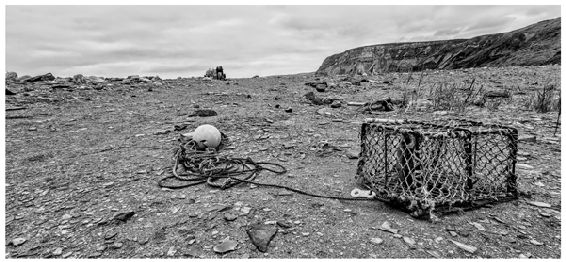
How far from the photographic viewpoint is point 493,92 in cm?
724

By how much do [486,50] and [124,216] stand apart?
51.3m

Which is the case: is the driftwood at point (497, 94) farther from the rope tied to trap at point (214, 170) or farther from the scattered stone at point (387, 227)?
the scattered stone at point (387, 227)

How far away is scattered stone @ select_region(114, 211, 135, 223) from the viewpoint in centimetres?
223

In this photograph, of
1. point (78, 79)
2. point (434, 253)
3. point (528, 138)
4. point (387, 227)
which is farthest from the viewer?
point (78, 79)

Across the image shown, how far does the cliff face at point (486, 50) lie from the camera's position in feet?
101

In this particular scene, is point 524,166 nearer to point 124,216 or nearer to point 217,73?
point 124,216

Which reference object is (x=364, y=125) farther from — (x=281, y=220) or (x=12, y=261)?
(x=12, y=261)

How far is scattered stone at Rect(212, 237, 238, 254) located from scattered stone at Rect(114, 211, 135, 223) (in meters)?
0.75

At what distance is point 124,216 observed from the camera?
7.39 feet

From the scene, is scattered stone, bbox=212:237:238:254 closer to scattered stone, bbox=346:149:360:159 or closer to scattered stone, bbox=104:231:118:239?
scattered stone, bbox=104:231:118:239

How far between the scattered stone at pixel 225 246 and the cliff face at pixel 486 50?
507 inches

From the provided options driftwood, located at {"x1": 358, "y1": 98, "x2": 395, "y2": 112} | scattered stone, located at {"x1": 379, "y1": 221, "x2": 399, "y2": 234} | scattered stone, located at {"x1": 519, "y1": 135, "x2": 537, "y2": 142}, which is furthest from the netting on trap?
driftwood, located at {"x1": 358, "y1": 98, "x2": 395, "y2": 112}

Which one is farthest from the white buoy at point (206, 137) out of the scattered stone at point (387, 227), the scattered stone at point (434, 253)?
the scattered stone at point (434, 253)

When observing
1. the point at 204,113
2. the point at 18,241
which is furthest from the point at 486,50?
the point at 18,241
